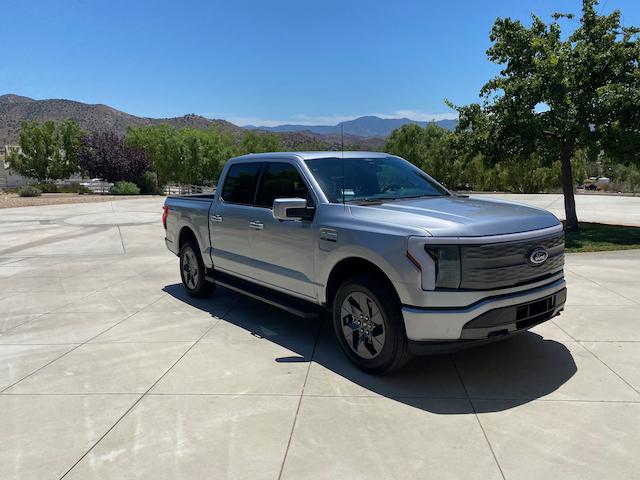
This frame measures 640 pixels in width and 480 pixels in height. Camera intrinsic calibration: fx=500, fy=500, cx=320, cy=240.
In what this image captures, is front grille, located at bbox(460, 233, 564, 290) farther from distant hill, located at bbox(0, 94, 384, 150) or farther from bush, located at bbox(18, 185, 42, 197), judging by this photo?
distant hill, located at bbox(0, 94, 384, 150)

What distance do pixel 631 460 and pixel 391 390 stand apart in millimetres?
1665

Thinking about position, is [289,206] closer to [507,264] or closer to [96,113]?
[507,264]

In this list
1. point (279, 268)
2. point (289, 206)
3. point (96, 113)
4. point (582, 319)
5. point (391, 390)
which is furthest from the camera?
point (96, 113)

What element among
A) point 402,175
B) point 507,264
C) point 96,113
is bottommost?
point 507,264

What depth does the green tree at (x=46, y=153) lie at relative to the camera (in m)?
48.2

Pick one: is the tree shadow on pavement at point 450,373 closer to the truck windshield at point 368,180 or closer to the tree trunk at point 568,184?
the truck windshield at point 368,180

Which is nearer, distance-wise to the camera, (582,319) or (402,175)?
(402,175)

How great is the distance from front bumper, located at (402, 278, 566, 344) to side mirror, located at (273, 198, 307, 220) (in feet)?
4.65

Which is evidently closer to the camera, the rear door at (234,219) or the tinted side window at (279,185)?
the tinted side window at (279,185)

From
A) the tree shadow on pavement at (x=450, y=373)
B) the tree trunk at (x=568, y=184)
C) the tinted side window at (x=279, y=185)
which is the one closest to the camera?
the tree shadow on pavement at (x=450, y=373)

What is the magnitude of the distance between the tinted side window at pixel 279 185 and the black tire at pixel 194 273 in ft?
5.58

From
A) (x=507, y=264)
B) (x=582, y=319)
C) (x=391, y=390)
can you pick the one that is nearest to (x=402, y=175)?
(x=507, y=264)

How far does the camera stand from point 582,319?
5.80 m

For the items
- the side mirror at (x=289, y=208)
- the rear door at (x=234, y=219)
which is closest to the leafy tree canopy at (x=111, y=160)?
the rear door at (x=234, y=219)
